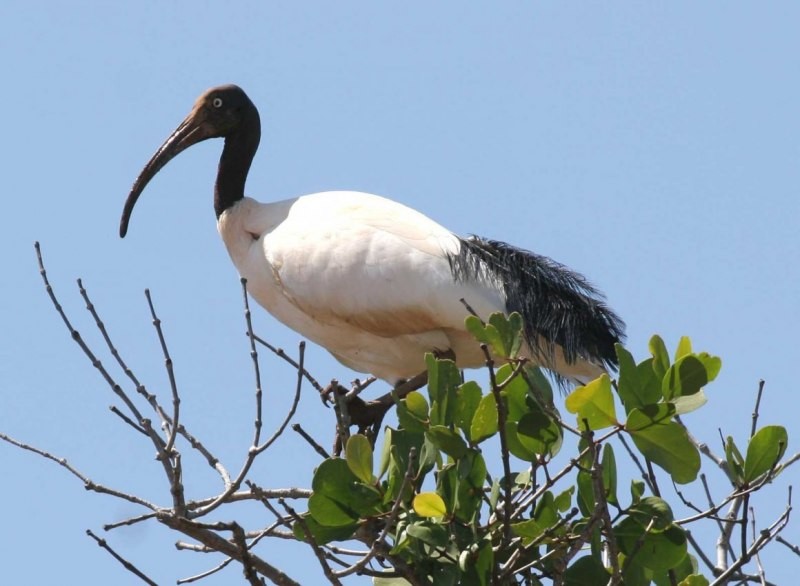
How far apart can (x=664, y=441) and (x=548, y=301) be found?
3183mm

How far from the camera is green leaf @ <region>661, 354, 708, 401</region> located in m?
5.51

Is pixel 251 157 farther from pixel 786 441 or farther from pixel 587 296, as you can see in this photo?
pixel 786 441

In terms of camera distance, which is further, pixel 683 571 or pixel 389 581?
pixel 683 571

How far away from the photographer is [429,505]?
5781mm

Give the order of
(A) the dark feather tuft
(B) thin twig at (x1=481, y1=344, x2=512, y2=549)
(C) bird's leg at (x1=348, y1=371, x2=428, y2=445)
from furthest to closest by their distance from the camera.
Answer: (C) bird's leg at (x1=348, y1=371, x2=428, y2=445) < (A) the dark feather tuft < (B) thin twig at (x1=481, y1=344, x2=512, y2=549)

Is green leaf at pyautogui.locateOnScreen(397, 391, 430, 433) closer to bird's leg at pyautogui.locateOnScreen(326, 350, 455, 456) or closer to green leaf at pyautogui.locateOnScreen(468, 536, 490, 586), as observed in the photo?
green leaf at pyautogui.locateOnScreen(468, 536, 490, 586)

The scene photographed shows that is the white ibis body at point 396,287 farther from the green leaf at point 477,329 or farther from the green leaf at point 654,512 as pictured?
the green leaf at point 477,329

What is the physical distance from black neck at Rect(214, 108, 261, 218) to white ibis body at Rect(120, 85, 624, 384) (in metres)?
0.39

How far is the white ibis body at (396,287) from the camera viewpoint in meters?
8.70

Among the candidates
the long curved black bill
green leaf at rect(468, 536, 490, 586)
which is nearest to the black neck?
the long curved black bill

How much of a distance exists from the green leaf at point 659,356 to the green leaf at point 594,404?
19 centimetres

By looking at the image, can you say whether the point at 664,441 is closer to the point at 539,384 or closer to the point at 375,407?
the point at 539,384

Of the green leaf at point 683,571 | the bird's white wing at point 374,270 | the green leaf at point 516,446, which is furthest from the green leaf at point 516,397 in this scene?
the bird's white wing at point 374,270

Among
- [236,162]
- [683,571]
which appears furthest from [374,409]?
[683,571]
